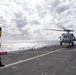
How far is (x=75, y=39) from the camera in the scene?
2146 inches

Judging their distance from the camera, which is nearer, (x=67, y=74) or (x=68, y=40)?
(x=67, y=74)

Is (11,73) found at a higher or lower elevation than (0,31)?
lower

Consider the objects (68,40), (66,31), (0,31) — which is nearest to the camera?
(0,31)

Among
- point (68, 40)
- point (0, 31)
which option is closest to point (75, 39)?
point (68, 40)

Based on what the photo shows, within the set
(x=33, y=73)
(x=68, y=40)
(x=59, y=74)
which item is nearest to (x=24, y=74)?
(x=33, y=73)

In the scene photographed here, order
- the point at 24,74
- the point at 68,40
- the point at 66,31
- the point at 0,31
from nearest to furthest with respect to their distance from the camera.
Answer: the point at 24,74 < the point at 0,31 < the point at 68,40 < the point at 66,31

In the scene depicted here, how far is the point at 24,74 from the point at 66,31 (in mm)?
48048

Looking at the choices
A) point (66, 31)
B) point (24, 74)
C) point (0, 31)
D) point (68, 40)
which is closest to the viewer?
point (24, 74)

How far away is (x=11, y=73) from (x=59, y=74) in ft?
10.1

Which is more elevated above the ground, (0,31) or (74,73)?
(0,31)

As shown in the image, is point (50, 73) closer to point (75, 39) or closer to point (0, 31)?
point (0, 31)

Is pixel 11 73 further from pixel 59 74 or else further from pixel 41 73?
pixel 59 74

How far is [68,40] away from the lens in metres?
52.2

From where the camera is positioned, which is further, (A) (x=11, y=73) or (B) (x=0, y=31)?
(B) (x=0, y=31)
